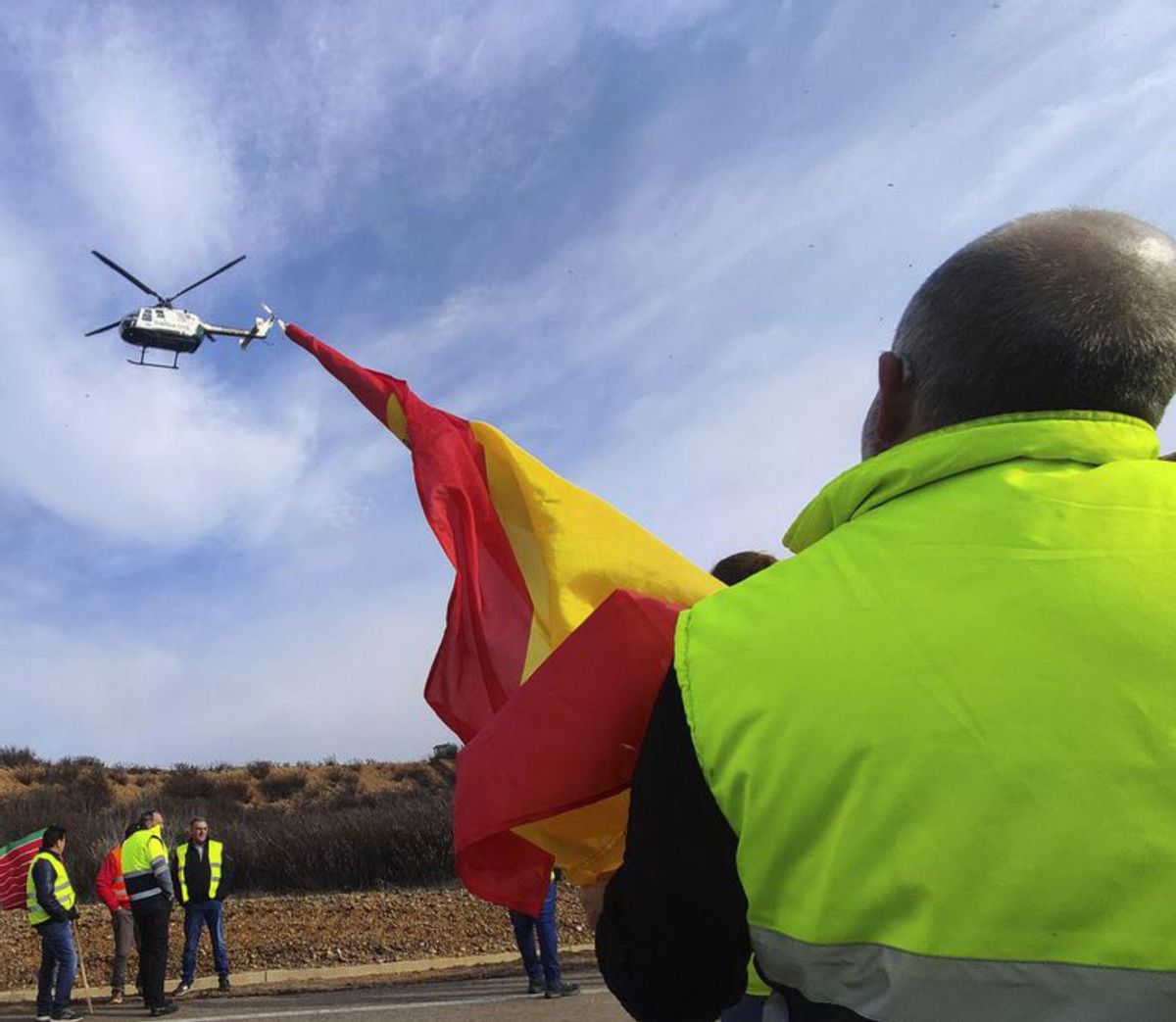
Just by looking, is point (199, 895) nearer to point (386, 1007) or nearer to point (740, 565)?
point (386, 1007)

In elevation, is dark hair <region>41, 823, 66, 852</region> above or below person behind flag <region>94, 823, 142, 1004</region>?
above

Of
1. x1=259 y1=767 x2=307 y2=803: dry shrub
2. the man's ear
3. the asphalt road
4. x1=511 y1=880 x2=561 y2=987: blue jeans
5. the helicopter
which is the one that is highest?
the helicopter

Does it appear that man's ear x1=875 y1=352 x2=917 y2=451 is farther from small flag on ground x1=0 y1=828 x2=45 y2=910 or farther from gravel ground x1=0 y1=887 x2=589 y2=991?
gravel ground x1=0 y1=887 x2=589 y2=991

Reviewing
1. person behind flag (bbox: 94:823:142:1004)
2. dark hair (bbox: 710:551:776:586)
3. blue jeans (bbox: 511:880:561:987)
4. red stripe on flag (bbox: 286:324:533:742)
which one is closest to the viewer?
red stripe on flag (bbox: 286:324:533:742)

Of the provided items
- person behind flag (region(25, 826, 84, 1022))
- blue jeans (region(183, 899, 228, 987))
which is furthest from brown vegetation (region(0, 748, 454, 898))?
person behind flag (region(25, 826, 84, 1022))

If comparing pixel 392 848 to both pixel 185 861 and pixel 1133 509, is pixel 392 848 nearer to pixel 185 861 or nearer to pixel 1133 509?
pixel 185 861

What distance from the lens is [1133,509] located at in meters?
1.26

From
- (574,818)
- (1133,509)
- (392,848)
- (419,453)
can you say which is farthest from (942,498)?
(392,848)

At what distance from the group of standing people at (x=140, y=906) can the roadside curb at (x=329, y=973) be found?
1.20ft

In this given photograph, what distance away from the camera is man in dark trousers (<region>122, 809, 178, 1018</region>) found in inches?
447

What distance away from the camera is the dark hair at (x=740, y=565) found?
402 cm

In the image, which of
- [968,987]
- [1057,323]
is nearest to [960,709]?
[968,987]

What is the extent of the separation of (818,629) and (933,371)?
0.45m

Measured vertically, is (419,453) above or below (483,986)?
above
